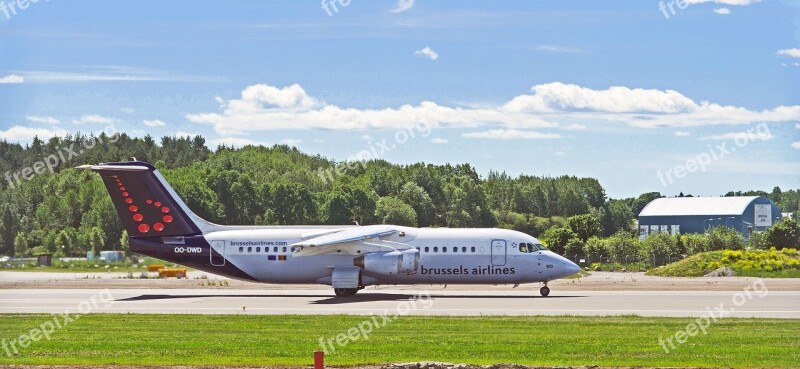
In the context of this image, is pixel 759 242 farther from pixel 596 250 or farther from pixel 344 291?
pixel 344 291

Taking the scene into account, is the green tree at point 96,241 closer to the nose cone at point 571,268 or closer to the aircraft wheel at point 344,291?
the aircraft wheel at point 344,291

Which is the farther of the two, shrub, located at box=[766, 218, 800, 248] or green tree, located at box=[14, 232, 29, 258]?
shrub, located at box=[766, 218, 800, 248]

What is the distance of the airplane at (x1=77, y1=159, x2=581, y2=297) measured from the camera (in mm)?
49375

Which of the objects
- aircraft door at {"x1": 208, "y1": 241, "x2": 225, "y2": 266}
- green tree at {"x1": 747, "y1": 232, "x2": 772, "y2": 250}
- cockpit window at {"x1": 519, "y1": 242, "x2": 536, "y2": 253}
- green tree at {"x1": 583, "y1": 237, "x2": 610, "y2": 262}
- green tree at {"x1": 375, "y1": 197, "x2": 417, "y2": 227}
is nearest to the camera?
cockpit window at {"x1": 519, "y1": 242, "x2": 536, "y2": 253}

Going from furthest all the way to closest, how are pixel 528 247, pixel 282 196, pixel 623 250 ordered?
pixel 282 196
pixel 623 250
pixel 528 247

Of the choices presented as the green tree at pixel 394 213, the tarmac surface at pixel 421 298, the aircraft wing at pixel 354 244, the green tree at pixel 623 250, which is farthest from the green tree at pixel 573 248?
the aircraft wing at pixel 354 244

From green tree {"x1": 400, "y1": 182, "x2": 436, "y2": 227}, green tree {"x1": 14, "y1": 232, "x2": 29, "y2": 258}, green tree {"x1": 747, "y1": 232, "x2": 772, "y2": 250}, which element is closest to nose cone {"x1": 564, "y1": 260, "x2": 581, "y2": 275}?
green tree {"x1": 14, "y1": 232, "x2": 29, "y2": 258}

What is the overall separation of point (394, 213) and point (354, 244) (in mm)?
62925

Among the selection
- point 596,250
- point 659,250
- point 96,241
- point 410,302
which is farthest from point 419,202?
Answer: point 410,302

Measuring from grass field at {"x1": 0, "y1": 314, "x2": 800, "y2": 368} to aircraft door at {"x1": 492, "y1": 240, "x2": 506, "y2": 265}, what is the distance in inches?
542

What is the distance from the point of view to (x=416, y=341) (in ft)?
94.3

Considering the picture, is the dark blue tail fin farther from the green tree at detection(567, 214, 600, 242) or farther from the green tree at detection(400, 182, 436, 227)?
the green tree at detection(400, 182, 436, 227)

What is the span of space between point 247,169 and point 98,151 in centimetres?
4469

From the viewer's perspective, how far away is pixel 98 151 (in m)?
176
